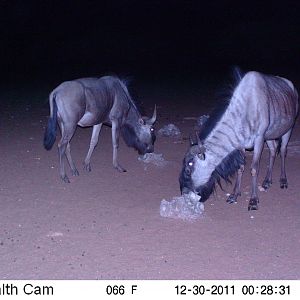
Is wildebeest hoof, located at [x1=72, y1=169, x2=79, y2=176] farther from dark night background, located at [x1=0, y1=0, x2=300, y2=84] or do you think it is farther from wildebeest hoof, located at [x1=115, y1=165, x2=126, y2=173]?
dark night background, located at [x1=0, y1=0, x2=300, y2=84]

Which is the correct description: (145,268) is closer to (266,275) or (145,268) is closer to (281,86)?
(266,275)

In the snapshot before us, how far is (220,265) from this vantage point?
546 cm

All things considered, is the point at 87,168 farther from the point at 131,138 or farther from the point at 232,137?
the point at 232,137

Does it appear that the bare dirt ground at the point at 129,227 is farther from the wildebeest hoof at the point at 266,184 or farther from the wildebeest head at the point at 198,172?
the wildebeest head at the point at 198,172

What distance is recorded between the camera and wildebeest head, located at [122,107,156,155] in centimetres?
960

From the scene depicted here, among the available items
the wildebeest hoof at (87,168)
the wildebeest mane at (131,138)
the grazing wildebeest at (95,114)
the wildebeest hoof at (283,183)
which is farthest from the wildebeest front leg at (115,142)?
the wildebeest hoof at (283,183)

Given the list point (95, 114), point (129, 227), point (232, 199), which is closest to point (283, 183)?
point (232, 199)

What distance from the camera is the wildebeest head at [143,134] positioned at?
960 cm

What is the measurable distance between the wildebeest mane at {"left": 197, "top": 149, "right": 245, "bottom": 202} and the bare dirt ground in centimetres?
28

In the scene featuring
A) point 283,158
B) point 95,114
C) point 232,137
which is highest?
point 95,114

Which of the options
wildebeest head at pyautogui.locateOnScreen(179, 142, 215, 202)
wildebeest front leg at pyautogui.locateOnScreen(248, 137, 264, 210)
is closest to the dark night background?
wildebeest front leg at pyautogui.locateOnScreen(248, 137, 264, 210)

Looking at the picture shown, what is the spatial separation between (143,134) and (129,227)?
3313 mm

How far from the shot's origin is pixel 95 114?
29.5ft

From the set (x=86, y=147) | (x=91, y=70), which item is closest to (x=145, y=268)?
(x=86, y=147)
